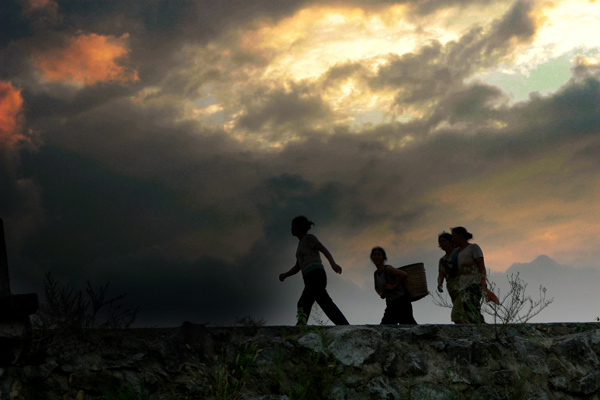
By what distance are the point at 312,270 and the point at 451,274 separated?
2.06 metres

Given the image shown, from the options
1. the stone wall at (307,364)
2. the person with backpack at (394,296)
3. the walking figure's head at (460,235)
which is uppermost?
the walking figure's head at (460,235)

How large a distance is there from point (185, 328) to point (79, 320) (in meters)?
0.96

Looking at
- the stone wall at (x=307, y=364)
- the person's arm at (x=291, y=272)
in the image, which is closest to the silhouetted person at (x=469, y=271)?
the stone wall at (x=307, y=364)

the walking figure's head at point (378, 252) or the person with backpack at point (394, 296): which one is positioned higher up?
the walking figure's head at point (378, 252)

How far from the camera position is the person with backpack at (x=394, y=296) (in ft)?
24.4

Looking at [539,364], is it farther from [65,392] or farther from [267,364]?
[65,392]

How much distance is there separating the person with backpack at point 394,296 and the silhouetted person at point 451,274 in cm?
61

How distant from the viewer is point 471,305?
6250mm

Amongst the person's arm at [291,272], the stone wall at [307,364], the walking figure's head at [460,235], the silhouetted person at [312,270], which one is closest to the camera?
the stone wall at [307,364]

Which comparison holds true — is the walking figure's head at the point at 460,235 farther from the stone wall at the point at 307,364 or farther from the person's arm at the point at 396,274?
the stone wall at the point at 307,364

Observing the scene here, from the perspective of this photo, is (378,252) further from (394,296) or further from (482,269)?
(482,269)

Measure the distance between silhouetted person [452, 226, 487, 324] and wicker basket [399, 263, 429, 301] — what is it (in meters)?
0.70

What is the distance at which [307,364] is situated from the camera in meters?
5.05

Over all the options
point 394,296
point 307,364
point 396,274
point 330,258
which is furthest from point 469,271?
point 307,364
